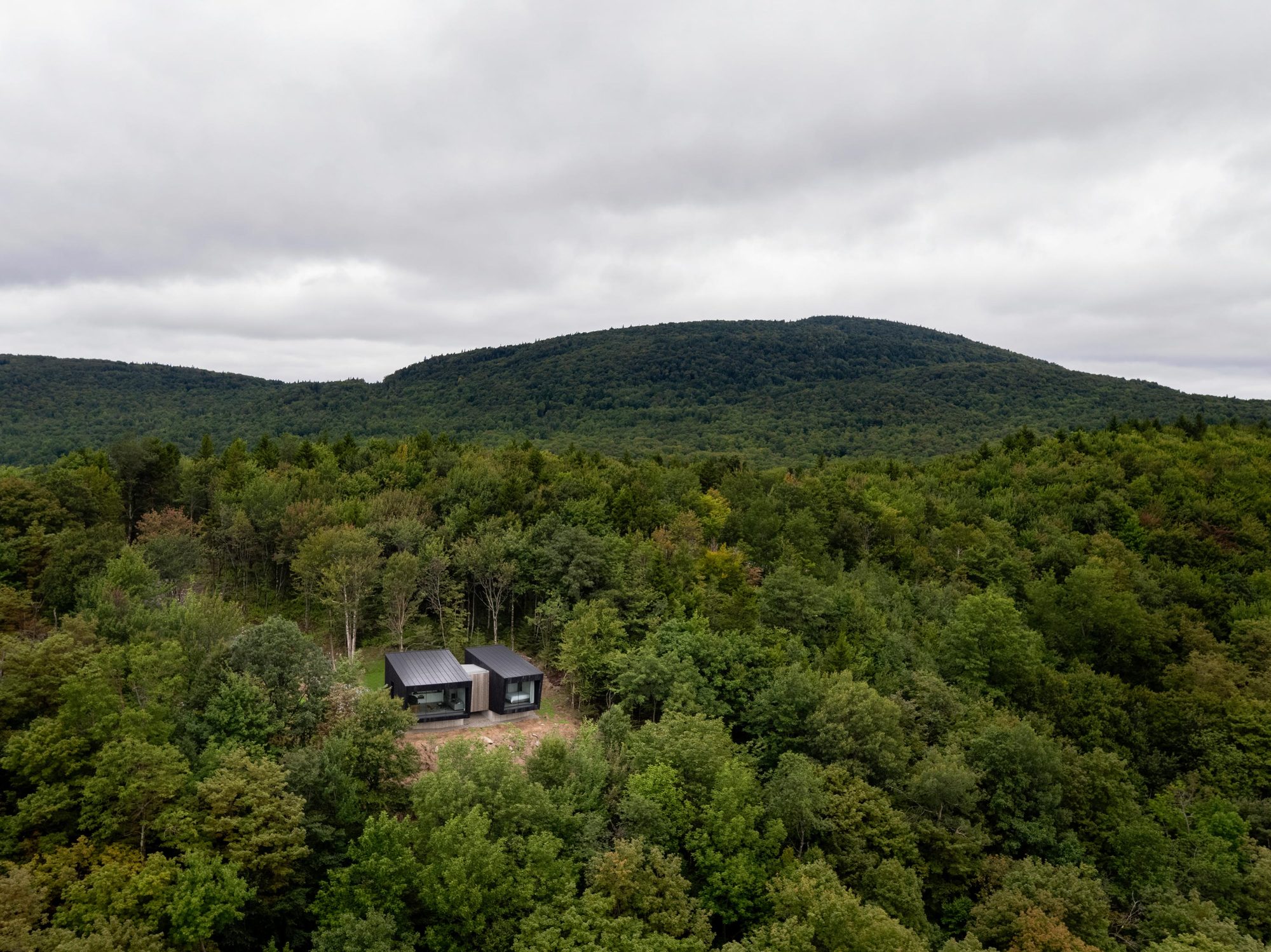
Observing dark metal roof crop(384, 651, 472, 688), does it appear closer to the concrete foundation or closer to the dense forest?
the concrete foundation

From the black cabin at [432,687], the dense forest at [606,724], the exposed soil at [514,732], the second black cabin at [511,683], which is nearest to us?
the dense forest at [606,724]

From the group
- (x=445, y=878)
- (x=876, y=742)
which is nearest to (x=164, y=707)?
(x=445, y=878)

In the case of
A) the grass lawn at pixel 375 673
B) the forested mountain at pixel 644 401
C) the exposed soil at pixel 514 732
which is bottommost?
the exposed soil at pixel 514 732

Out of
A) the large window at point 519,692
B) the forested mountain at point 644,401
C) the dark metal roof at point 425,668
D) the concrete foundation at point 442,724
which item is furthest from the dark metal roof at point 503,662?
the forested mountain at point 644,401

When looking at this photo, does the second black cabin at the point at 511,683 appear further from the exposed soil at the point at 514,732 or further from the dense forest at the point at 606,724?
the dense forest at the point at 606,724

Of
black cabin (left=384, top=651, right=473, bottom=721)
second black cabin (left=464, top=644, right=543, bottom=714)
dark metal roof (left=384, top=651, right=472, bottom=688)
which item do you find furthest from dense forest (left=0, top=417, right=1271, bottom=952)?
black cabin (left=384, top=651, right=473, bottom=721)

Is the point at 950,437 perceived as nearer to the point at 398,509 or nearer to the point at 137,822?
the point at 398,509

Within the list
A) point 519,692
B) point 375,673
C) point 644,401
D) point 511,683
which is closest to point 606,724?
point 511,683
